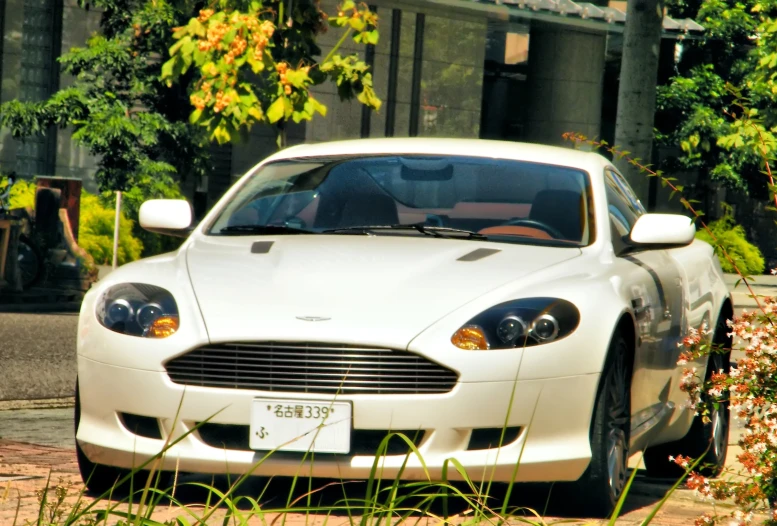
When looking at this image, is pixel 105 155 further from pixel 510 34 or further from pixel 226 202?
pixel 226 202

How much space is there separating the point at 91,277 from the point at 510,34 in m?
11.8

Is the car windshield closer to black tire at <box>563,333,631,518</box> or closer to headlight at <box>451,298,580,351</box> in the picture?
black tire at <box>563,333,631,518</box>

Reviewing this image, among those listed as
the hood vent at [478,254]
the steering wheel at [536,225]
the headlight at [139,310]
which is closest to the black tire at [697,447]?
the steering wheel at [536,225]

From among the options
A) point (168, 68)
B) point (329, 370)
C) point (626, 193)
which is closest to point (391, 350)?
point (329, 370)

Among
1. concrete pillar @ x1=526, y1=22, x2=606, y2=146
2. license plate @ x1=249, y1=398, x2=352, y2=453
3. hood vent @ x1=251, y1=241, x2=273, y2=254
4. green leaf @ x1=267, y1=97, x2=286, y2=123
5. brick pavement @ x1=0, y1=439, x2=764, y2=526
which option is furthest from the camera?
concrete pillar @ x1=526, y1=22, x2=606, y2=146

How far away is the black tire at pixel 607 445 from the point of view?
5168mm

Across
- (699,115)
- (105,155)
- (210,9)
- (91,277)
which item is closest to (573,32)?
(699,115)

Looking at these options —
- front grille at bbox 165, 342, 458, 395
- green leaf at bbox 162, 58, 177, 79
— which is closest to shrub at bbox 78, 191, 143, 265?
green leaf at bbox 162, 58, 177, 79

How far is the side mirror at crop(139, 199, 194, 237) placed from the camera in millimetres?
6254

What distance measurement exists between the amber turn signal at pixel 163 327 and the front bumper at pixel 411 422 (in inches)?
5.6

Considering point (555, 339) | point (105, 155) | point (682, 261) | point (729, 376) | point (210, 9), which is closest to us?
point (729, 376)

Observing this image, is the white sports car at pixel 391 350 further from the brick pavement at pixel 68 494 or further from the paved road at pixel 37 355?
the paved road at pixel 37 355

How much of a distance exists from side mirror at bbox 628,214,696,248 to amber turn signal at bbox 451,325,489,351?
1.22 m

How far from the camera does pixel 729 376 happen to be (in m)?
4.70
